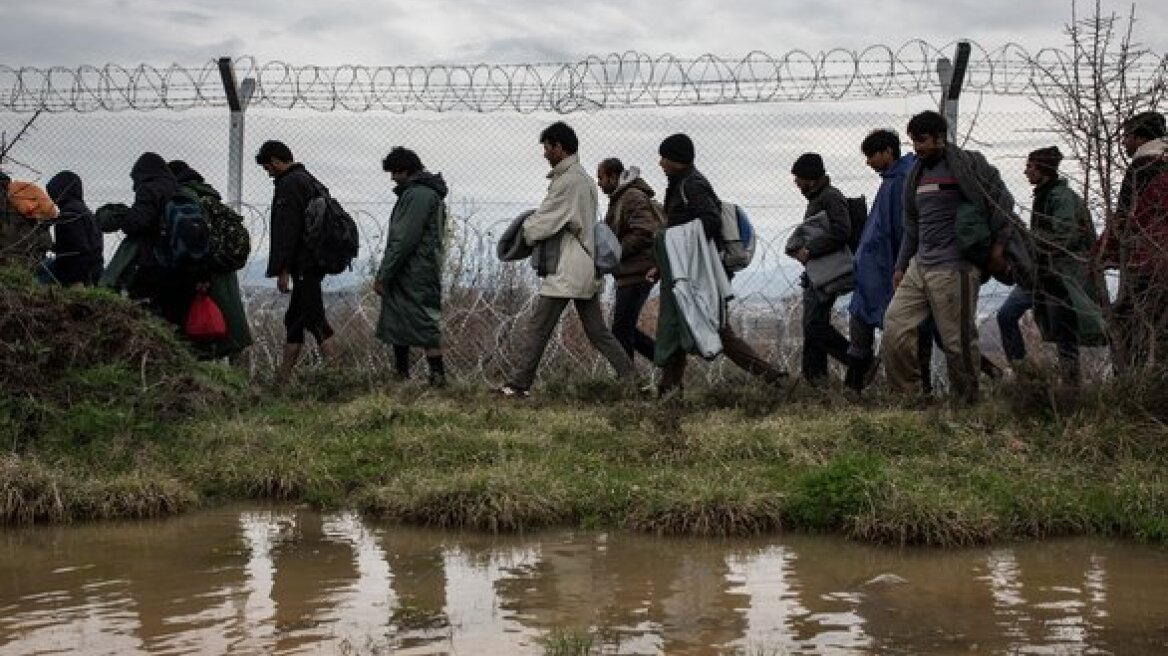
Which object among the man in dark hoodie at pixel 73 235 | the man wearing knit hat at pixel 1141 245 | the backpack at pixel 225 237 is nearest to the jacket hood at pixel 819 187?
the man wearing knit hat at pixel 1141 245

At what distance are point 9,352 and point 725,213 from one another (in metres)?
4.46

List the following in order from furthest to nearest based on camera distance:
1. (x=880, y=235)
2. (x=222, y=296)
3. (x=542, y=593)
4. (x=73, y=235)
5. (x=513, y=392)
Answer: (x=73, y=235)
(x=222, y=296)
(x=513, y=392)
(x=880, y=235)
(x=542, y=593)

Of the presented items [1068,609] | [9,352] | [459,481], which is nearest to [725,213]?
[459,481]

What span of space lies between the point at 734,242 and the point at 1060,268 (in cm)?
206

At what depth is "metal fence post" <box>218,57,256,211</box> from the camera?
11.4 metres

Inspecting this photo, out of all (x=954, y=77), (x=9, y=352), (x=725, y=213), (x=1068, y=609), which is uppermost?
(x=954, y=77)

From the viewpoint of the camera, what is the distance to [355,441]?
7996 mm

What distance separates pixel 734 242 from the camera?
9.87 m

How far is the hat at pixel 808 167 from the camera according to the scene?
32.6 ft

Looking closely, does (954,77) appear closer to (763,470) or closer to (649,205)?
(649,205)

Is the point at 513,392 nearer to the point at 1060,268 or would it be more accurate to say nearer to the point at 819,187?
the point at 819,187

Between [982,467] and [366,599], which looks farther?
[982,467]

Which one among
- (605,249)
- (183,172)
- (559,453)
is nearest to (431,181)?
(605,249)

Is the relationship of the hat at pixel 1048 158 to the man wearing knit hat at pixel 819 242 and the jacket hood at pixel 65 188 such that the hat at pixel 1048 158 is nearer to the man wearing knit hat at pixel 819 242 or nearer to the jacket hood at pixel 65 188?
the man wearing knit hat at pixel 819 242
